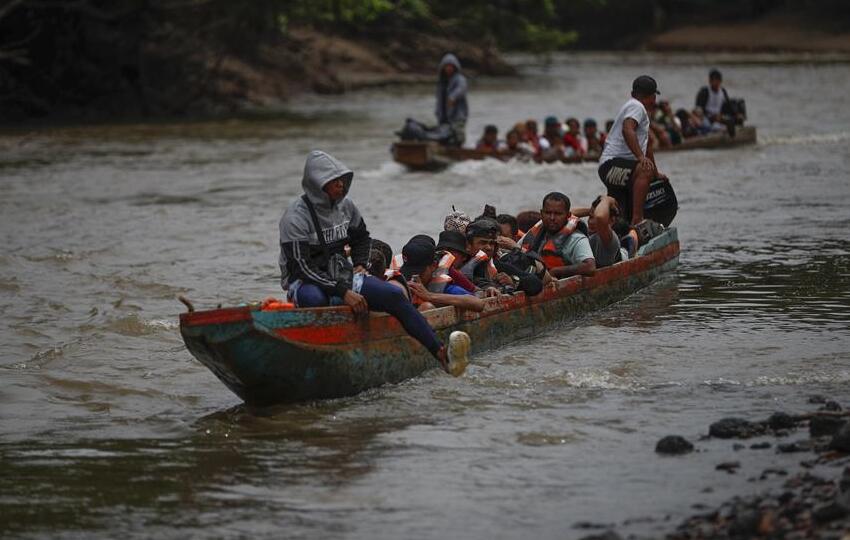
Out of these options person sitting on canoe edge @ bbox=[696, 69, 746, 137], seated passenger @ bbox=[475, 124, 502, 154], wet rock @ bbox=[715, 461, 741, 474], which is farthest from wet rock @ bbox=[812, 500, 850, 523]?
person sitting on canoe edge @ bbox=[696, 69, 746, 137]

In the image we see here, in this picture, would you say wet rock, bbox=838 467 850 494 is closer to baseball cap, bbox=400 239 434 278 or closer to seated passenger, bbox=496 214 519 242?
baseball cap, bbox=400 239 434 278

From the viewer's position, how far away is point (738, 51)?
58844 mm

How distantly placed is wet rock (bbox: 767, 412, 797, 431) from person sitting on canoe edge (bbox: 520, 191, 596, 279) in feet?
12.5

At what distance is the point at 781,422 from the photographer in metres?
8.84

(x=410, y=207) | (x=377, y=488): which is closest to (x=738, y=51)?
(x=410, y=207)

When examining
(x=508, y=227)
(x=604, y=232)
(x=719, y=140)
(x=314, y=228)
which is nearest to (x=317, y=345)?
(x=314, y=228)

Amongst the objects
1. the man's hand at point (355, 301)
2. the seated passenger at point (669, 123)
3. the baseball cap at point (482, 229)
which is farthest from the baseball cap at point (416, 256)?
the seated passenger at point (669, 123)

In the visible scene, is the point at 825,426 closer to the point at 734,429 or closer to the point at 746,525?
the point at 734,429

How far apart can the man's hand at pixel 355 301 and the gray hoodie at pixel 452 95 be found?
1284cm

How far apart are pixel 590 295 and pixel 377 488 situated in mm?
4912

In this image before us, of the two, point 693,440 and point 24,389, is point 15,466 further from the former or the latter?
point 693,440

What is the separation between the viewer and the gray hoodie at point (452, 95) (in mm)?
22641

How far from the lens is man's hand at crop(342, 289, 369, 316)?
9703 millimetres

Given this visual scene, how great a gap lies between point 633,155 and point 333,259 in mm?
5262
